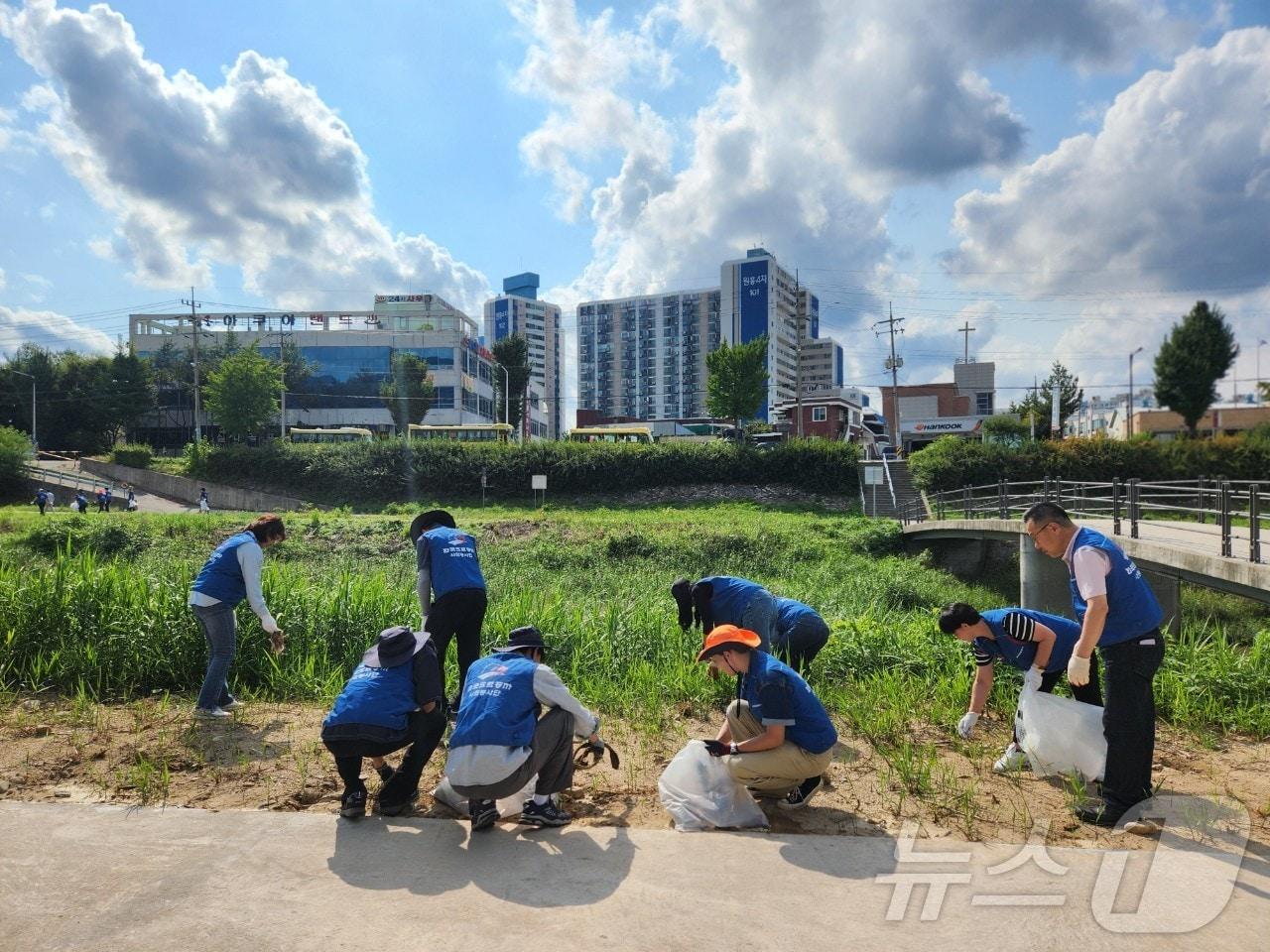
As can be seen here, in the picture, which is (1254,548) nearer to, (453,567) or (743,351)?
(453,567)

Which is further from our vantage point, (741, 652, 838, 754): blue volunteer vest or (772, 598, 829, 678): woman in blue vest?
(772, 598, 829, 678): woman in blue vest

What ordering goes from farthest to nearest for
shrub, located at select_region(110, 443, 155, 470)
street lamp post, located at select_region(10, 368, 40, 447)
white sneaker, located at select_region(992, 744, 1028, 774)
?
street lamp post, located at select_region(10, 368, 40, 447)
shrub, located at select_region(110, 443, 155, 470)
white sneaker, located at select_region(992, 744, 1028, 774)

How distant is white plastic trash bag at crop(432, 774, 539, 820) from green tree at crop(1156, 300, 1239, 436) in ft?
143

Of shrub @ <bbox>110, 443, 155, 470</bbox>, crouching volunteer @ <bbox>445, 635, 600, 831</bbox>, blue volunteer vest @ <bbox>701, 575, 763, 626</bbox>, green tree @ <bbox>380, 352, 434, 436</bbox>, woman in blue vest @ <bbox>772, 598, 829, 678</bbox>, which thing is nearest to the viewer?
crouching volunteer @ <bbox>445, 635, 600, 831</bbox>

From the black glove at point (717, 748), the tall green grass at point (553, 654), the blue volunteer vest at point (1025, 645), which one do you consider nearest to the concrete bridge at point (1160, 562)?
the tall green grass at point (553, 654)

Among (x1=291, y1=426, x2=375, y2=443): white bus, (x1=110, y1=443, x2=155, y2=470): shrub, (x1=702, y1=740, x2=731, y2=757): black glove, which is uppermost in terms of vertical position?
(x1=291, y1=426, x2=375, y2=443): white bus

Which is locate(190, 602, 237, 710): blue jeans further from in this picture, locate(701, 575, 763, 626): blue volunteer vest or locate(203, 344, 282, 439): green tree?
locate(203, 344, 282, 439): green tree

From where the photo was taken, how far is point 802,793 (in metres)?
4.00

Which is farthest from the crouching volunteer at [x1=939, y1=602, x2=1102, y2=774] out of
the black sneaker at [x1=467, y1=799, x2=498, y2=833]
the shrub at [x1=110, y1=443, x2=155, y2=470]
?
the shrub at [x1=110, y1=443, x2=155, y2=470]

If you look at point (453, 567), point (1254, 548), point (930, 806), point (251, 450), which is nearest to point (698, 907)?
point (930, 806)

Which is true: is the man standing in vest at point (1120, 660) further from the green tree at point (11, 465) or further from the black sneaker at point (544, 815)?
the green tree at point (11, 465)

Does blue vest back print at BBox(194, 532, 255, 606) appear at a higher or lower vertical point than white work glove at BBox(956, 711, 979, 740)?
higher

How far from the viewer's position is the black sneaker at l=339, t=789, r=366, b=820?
12.2 feet

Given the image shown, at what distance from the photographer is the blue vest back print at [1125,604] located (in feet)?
12.4
